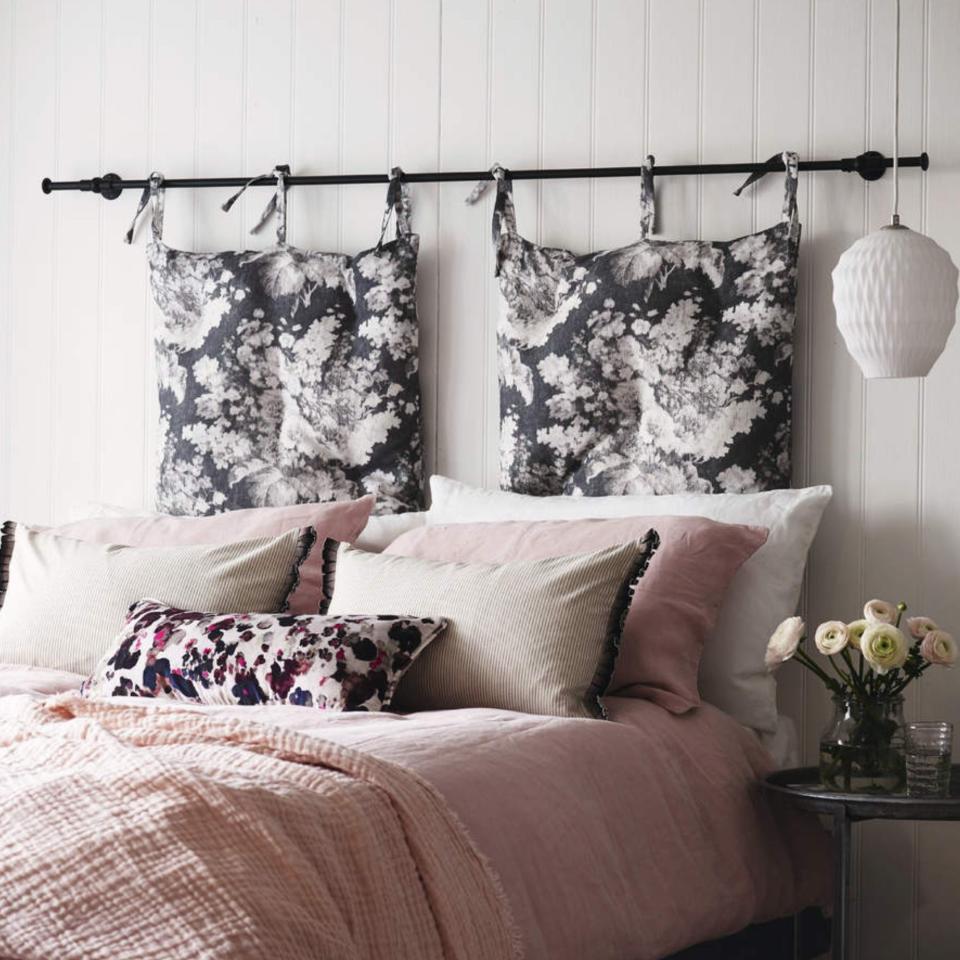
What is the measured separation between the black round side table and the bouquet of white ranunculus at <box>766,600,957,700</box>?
0.20 m

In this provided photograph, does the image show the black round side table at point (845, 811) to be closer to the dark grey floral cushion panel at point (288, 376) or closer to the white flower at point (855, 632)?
Result: the white flower at point (855, 632)

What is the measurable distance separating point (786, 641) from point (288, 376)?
4.63 ft

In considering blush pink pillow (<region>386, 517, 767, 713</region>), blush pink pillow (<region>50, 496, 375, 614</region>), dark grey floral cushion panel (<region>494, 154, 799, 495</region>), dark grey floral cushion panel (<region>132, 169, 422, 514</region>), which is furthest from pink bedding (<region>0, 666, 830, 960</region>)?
dark grey floral cushion panel (<region>132, 169, 422, 514</region>)

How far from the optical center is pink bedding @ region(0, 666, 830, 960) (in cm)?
193

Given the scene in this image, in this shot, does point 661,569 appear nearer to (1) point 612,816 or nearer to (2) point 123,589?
(1) point 612,816

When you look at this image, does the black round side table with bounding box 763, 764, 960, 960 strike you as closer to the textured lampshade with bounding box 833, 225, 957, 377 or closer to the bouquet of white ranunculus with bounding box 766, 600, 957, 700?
the bouquet of white ranunculus with bounding box 766, 600, 957, 700

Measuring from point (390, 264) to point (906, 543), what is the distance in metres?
1.28

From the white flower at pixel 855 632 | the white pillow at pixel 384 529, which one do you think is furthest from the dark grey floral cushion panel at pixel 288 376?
the white flower at pixel 855 632

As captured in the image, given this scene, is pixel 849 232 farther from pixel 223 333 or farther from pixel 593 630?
pixel 223 333

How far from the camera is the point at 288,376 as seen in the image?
3.39 metres

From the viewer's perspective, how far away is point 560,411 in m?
3.15

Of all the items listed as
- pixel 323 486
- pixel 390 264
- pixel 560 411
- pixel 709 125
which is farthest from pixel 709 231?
pixel 323 486

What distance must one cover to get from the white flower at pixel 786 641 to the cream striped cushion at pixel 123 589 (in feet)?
3.07

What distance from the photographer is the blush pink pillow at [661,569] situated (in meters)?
2.62
